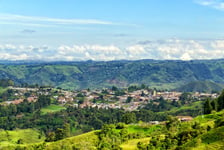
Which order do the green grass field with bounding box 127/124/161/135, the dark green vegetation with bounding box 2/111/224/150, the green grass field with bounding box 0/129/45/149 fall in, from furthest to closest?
1. the green grass field with bounding box 0/129/45/149
2. the green grass field with bounding box 127/124/161/135
3. the dark green vegetation with bounding box 2/111/224/150

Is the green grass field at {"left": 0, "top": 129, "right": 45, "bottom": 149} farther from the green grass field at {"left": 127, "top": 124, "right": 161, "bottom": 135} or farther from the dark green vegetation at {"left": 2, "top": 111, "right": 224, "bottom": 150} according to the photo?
the green grass field at {"left": 127, "top": 124, "right": 161, "bottom": 135}

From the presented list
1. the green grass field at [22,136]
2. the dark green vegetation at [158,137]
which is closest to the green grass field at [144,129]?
the dark green vegetation at [158,137]

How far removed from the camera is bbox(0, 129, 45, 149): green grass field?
150 m

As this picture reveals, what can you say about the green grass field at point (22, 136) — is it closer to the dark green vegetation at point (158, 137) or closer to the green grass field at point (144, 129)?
the dark green vegetation at point (158, 137)

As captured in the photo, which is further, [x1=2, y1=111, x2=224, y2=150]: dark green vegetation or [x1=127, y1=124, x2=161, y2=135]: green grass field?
[x1=127, y1=124, x2=161, y2=135]: green grass field

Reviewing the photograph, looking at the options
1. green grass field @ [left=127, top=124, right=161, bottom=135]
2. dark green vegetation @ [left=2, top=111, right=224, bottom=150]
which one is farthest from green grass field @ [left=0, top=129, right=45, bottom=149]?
green grass field @ [left=127, top=124, right=161, bottom=135]

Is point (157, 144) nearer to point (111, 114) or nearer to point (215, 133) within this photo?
point (215, 133)

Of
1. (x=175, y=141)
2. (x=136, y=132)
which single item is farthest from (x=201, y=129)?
(x=136, y=132)

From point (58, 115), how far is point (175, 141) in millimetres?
141336

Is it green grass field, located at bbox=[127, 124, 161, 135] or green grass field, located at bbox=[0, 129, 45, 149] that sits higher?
green grass field, located at bbox=[127, 124, 161, 135]

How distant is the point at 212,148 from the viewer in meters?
35.4

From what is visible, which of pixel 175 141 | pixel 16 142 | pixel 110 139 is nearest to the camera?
pixel 175 141

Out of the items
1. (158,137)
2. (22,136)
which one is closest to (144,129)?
(158,137)

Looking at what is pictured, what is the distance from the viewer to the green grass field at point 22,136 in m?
150
